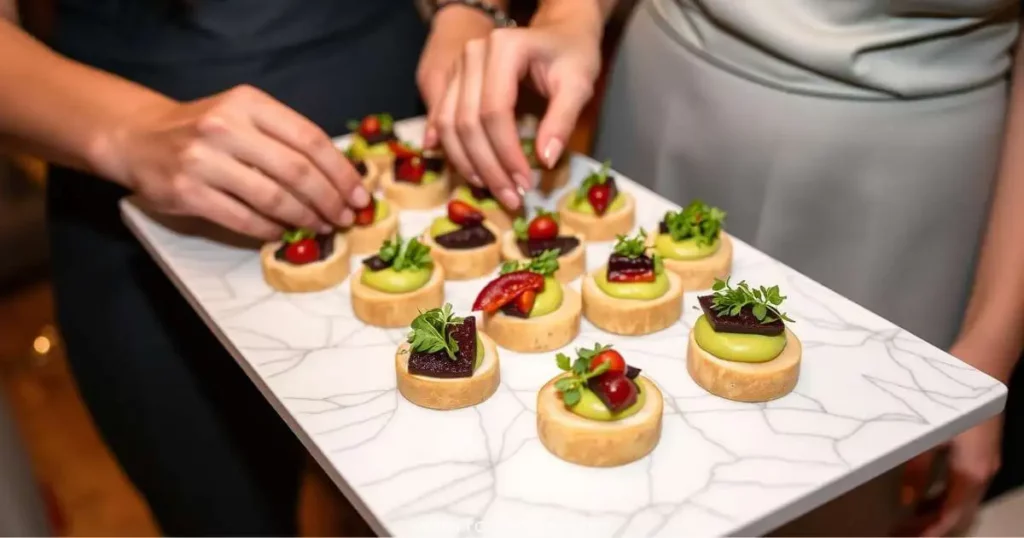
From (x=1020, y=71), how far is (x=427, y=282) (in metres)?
1.06

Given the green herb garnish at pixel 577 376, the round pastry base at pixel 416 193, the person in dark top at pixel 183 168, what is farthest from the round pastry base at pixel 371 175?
the green herb garnish at pixel 577 376

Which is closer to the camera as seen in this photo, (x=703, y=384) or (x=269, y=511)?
(x=703, y=384)

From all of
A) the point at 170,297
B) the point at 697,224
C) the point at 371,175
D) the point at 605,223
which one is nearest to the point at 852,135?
the point at 697,224

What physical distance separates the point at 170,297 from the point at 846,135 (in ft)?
4.26

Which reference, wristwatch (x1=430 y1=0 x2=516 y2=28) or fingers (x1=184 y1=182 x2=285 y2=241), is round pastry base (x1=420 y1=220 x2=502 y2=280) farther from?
wristwatch (x1=430 y1=0 x2=516 y2=28)

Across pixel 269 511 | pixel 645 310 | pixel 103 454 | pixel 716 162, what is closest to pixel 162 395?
pixel 269 511

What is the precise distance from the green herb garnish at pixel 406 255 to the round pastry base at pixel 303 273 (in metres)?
0.11

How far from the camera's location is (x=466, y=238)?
1.60 metres

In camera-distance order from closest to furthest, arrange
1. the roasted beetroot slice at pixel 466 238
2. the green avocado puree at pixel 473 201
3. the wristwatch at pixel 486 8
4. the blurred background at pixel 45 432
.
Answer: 1. the roasted beetroot slice at pixel 466 238
2. the green avocado puree at pixel 473 201
3. the blurred background at pixel 45 432
4. the wristwatch at pixel 486 8

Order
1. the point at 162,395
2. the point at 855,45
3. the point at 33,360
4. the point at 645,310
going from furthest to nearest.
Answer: the point at 33,360 → the point at 162,395 → the point at 855,45 → the point at 645,310

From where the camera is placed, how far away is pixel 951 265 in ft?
5.44

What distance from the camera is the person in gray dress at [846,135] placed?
1500mm

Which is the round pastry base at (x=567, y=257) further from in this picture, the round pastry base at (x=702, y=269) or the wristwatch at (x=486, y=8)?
the wristwatch at (x=486, y=8)

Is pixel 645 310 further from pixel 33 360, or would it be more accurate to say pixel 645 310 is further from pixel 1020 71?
pixel 33 360
